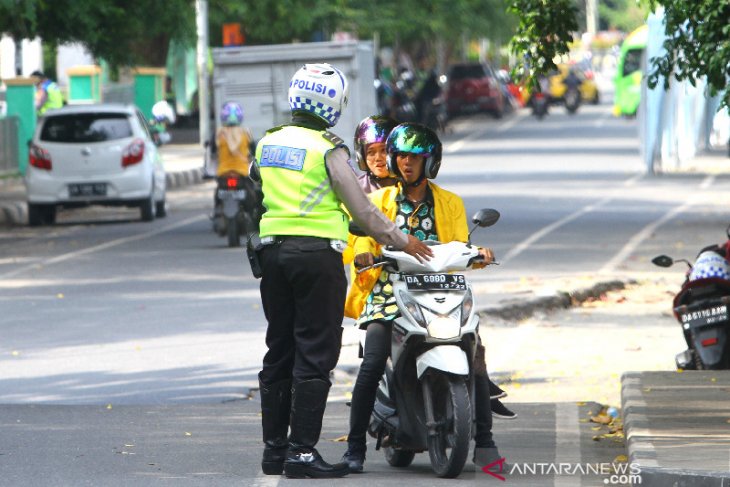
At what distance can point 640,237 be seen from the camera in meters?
21.3

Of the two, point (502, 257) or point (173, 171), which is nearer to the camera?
point (502, 257)

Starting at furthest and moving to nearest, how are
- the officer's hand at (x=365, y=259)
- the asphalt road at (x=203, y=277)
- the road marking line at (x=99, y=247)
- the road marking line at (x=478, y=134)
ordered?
the road marking line at (x=478, y=134) → the road marking line at (x=99, y=247) → the asphalt road at (x=203, y=277) → the officer's hand at (x=365, y=259)

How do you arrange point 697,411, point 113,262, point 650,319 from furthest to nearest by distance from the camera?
point 113,262 → point 650,319 → point 697,411

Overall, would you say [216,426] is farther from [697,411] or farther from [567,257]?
[567,257]

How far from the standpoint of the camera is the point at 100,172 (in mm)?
24453

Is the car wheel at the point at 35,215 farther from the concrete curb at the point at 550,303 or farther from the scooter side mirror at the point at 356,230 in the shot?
the scooter side mirror at the point at 356,230

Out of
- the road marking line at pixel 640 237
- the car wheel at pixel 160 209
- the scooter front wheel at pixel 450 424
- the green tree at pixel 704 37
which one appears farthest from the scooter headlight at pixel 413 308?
the car wheel at pixel 160 209

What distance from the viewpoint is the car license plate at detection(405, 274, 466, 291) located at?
25.1ft

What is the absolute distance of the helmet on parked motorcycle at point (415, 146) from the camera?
7.95m

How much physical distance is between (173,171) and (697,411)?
2603 centimetres

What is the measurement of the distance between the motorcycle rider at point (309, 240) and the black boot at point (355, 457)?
65 millimetres

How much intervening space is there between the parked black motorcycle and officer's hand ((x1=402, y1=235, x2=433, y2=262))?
40.4 ft

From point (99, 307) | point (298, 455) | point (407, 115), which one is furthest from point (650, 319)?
point (407, 115)

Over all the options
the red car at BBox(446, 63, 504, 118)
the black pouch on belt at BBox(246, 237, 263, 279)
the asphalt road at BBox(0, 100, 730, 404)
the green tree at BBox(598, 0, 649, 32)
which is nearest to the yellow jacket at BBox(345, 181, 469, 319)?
the black pouch on belt at BBox(246, 237, 263, 279)
